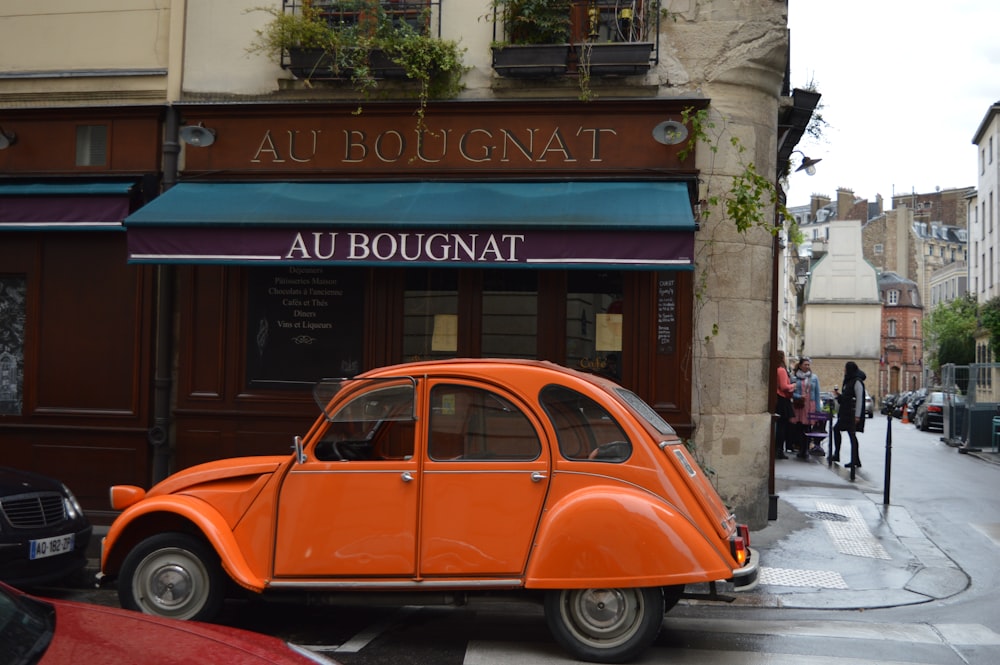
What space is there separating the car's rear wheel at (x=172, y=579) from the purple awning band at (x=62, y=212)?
223 inches

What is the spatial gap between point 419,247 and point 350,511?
436 centimetres

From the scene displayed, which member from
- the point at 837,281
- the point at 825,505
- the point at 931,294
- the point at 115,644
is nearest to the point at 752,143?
the point at 825,505

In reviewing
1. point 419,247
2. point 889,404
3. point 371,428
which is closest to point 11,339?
point 419,247

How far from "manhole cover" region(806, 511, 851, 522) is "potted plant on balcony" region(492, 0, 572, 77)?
19.0ft

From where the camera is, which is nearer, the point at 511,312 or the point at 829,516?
the point at 511,312

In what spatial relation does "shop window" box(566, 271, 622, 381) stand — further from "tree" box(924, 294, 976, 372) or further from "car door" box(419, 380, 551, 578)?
"tree" box(924, 294, 976, 372)

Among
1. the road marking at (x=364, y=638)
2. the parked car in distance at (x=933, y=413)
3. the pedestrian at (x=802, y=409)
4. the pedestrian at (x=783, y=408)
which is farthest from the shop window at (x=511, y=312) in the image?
the parked car in distance at (x=933, y=413)

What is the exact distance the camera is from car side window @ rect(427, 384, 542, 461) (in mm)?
6238

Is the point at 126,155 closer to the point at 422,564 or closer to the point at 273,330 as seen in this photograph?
the point at 273,330

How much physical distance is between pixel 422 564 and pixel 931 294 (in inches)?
4652

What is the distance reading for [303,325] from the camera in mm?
11188

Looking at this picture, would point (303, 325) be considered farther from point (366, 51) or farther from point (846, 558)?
point (846, 558)

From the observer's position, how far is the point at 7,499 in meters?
7.43

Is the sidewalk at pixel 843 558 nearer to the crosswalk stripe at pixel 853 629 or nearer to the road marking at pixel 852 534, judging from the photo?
the road marking at pixel 852 534
